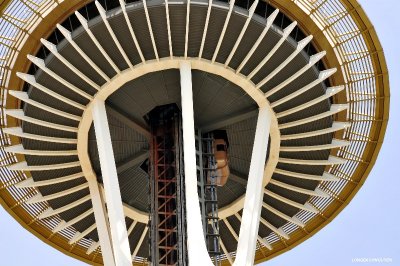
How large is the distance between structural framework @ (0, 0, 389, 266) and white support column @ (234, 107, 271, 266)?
0.18 feet

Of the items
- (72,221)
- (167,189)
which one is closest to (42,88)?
(167,189)

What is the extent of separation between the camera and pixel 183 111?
3077 centimetres

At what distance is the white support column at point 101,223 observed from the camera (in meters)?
33.9

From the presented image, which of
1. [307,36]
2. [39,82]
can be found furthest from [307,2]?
[39,82]

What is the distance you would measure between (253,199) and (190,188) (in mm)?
3372

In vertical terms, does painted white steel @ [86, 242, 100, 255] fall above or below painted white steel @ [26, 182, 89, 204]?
below

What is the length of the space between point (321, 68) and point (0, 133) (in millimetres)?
15041

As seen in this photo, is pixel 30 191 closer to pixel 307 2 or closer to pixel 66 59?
pixel 66 59

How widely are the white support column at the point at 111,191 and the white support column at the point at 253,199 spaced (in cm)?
440

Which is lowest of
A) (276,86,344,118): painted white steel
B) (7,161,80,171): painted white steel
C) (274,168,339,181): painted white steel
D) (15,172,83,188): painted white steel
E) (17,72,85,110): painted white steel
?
(274,168,339,181): painted white steel

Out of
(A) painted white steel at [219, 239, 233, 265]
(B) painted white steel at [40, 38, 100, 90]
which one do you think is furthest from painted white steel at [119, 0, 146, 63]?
(A) painted white steel at [219, 239, 233, 265]

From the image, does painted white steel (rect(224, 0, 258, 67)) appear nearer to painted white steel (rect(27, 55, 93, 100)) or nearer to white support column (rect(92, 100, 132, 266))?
white support column (rect(92, 100, 132, 266))

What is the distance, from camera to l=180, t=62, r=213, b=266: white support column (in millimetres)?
27484

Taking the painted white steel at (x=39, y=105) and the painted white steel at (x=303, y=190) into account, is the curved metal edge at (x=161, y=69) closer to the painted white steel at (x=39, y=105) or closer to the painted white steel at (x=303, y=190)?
the painted white steel at (x=39, y=105)
